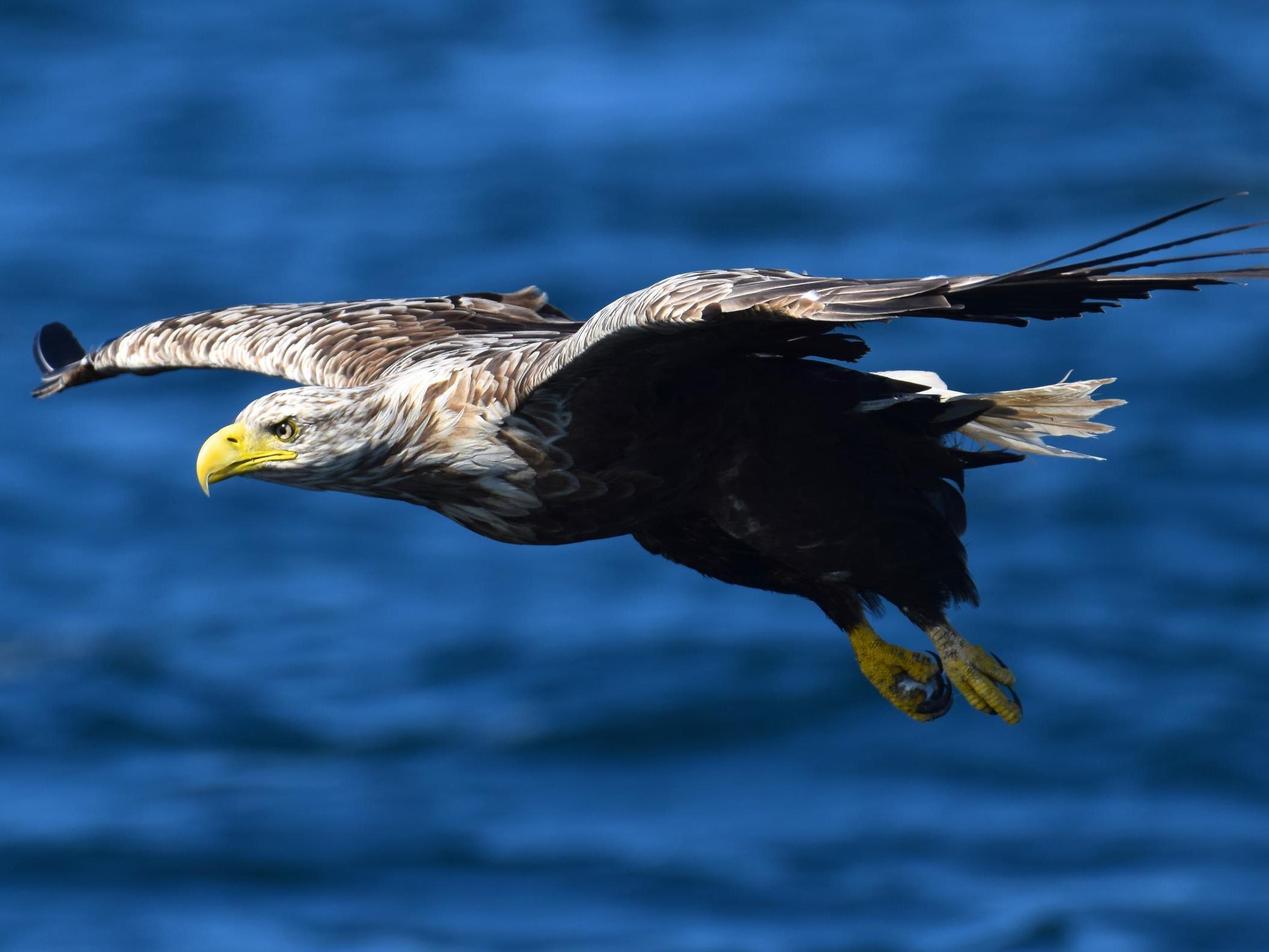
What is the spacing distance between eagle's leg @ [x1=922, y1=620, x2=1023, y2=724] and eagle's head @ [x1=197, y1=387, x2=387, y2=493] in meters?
2.46

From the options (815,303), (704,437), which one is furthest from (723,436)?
(815,303)

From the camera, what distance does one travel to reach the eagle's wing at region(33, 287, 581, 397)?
866cm

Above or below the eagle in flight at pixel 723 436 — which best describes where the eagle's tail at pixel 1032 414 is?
above

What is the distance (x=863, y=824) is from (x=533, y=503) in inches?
1915

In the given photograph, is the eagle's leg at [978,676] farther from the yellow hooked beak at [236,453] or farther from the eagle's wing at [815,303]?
the yellow hooked beak at [236,453]

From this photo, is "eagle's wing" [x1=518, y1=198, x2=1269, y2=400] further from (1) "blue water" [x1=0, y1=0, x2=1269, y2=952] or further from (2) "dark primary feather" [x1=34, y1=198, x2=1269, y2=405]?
(1) "blue water" [x1=0, y1=0, x2=1269, y2=952]

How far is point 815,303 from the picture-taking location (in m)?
6.48

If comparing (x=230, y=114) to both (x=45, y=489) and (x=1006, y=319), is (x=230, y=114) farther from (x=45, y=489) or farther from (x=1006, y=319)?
(x=1006, y=319)

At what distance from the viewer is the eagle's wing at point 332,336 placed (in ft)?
28.4

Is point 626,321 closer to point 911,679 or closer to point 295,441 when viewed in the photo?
point 295,441

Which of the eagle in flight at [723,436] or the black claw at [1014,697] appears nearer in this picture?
the eagle in flight at [723,436]

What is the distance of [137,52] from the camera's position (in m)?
69.6

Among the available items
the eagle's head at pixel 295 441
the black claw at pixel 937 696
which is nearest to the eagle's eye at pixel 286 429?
the eagle's head at pixel 295 441

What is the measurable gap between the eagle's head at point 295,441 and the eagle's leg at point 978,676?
2464mm
